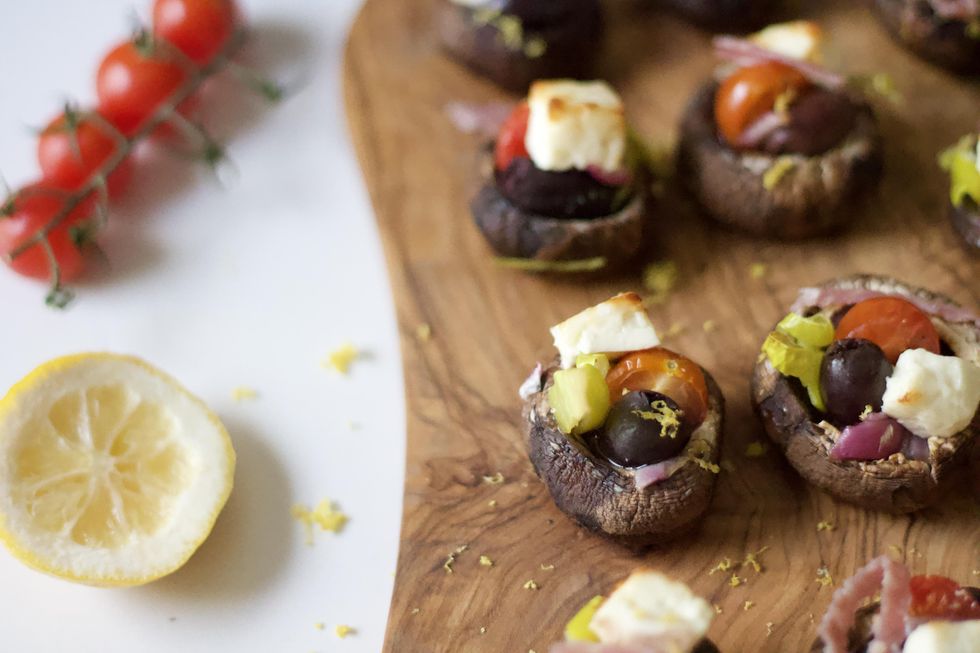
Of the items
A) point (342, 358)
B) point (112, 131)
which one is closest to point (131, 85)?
point (112, 131)

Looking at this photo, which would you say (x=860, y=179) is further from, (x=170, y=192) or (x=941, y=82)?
(x=170, y=192)

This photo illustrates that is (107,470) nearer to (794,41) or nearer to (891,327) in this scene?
(891,327)

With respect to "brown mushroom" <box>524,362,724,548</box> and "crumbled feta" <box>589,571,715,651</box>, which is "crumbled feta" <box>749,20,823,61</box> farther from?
"crumbled feta" <box>589,571,715,651</box>

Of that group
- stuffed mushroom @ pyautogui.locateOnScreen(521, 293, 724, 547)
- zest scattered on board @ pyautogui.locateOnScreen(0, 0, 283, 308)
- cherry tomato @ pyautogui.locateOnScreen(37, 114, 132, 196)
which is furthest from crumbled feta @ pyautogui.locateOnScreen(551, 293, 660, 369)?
cherry tomato @ pyautogui.locateOnScreen(37, 114, 132, 196)

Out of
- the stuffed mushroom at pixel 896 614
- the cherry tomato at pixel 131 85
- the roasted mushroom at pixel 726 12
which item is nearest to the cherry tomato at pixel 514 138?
the roasted mushroom at pixel 726 12

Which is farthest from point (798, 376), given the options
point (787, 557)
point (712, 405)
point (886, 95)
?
point (886, 95)

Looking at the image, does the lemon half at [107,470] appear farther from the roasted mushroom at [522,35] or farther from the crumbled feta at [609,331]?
the roasted mushroom at [522,35]
